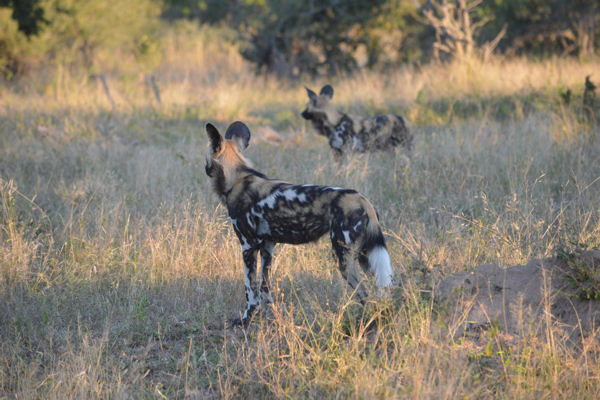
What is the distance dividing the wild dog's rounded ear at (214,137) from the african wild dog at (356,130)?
3288mm

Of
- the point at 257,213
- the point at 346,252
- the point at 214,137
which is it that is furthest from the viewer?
the point at 214,137

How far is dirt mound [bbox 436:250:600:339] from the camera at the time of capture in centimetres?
279

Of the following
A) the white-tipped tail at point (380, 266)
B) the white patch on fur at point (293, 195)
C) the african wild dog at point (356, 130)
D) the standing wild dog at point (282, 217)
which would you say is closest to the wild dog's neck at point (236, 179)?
the standing wild dog at point (282, 217)

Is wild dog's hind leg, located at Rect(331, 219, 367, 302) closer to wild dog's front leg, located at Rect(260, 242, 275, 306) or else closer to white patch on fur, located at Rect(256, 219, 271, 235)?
white patch on fur, located at Rect(256, 219, 271, 235)

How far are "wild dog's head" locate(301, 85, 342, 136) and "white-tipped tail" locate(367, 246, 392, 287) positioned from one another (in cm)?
396

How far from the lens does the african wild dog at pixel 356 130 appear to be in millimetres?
6855

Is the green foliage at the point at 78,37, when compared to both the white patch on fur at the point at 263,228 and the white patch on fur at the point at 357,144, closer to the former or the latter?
the white patch on fur at the point at 357,144

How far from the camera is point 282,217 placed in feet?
11.0

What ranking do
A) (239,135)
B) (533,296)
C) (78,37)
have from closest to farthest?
(533,296) → (239,135) → (78,37)

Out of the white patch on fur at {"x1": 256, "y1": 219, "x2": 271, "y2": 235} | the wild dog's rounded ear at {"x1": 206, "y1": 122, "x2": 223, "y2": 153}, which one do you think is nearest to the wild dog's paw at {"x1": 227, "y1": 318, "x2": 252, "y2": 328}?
the white patch on fur at {"x1": 256, "y1": 219, "x2": 271, "y2": 235}

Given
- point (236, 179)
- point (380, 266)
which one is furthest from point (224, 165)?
point (380, 266)

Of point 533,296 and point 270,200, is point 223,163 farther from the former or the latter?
point 533,296

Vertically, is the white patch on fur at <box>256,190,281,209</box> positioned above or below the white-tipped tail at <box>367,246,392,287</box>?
above

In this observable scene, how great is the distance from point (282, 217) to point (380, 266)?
2.03 ft
